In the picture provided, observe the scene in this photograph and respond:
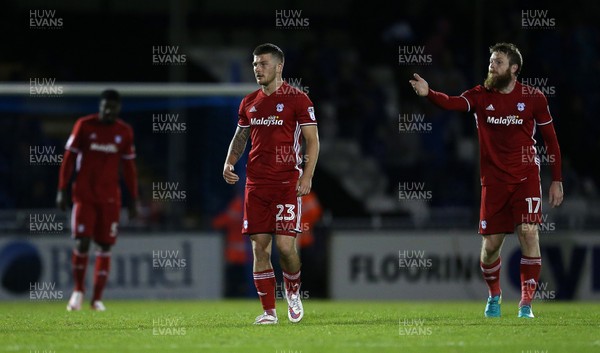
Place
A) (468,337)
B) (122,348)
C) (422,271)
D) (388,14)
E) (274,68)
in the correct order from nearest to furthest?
(122,348) → (468,337) → (274,68) → (422,271) → (388,14)

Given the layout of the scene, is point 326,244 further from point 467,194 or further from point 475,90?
point 475,90

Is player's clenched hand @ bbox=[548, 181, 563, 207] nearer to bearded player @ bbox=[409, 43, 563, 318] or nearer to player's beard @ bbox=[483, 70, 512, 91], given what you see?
bearded player @ bbox=[409, 43, 563, 318]

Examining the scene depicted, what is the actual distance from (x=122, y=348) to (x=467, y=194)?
13312 mm

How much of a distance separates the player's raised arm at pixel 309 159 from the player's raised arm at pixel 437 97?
0.91 metres

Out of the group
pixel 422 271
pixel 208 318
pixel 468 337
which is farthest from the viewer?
pixel 422 271

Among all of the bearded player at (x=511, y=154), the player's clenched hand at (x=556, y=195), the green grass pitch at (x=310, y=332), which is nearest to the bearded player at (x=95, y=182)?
the green grass pitch at (x=310, y=332)

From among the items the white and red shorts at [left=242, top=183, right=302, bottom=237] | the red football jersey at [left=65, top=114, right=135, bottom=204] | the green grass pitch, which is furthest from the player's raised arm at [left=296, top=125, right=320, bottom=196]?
the red football jersey at [left=65, top=114, right=135, bottom=204]

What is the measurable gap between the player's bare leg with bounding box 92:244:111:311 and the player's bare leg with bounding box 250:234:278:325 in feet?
12.6

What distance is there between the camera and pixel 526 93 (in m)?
11.0

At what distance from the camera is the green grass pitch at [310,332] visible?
8852mm

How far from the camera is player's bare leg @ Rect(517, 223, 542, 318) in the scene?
10.9 m

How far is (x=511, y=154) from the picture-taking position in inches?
432

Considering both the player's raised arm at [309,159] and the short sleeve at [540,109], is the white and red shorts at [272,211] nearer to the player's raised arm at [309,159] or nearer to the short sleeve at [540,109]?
the player's raised arm at [309,159]

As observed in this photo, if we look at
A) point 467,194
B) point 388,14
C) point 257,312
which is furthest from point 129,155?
point 388,14
